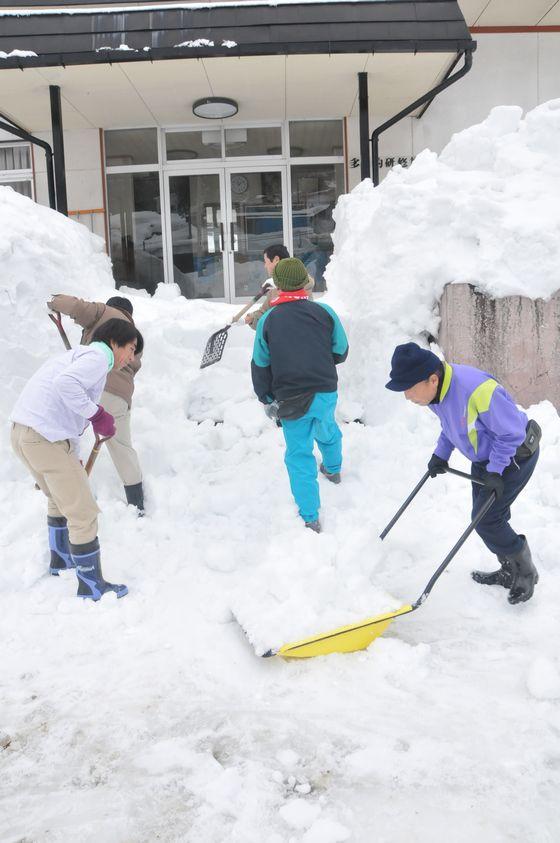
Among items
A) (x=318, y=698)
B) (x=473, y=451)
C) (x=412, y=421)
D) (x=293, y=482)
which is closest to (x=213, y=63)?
(x=412, y=421)

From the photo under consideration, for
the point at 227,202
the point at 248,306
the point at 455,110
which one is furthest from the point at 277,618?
the point at 455,110

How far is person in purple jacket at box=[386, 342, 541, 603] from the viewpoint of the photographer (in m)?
2.91

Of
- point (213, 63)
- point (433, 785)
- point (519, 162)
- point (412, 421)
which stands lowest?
point (433, 785)

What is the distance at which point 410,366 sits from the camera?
9.41 feet

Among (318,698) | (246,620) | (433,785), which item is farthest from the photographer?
(246,620)

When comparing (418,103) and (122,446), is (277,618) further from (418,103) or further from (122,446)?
(418,103)

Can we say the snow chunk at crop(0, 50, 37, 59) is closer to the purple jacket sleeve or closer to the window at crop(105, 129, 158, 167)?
the window at crop(105, 129, 158, 167)

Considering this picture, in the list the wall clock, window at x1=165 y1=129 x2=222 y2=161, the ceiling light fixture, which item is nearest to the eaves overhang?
the ceiling light fixture

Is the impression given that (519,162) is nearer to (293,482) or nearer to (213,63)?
(293,482)

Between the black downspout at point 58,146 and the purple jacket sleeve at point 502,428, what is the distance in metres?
6.97

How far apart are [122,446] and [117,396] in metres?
0.34

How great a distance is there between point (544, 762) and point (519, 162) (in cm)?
480

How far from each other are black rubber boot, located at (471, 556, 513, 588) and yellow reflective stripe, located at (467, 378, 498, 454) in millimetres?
854

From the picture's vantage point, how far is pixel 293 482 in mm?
4117
